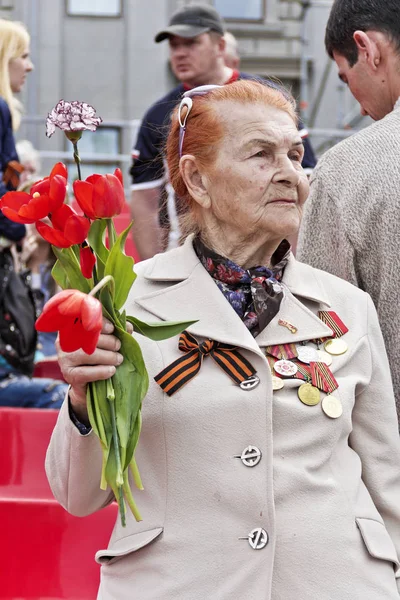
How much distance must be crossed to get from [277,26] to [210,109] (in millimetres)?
16943

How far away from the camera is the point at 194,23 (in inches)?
226

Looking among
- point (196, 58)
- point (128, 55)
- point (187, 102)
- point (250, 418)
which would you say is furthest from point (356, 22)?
point (128, 55)

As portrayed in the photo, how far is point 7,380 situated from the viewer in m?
5.39

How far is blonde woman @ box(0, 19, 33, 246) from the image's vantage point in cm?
513

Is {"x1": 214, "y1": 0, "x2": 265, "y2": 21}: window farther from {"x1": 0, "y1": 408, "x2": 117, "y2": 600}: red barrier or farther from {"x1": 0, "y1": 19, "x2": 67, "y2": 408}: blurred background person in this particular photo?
{"x1": 0, "y1": 408, "x2": 117, "y2": 600}: red barrier

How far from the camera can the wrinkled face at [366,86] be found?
310 cm

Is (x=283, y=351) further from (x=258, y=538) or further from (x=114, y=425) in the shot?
(x=114, y=425)

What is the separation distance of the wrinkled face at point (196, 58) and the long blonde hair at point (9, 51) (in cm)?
82

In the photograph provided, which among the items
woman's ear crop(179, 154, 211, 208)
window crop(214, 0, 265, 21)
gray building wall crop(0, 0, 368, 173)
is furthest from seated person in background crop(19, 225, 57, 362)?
window crop(214, 0, 265, 21)

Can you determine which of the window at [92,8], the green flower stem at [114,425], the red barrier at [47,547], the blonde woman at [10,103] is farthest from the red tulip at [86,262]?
the window at [92,8]

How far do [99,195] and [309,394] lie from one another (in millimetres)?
696

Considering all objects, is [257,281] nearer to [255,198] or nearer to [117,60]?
[255,198]

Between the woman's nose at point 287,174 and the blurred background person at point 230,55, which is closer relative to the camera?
the woman's nose at point 287,174

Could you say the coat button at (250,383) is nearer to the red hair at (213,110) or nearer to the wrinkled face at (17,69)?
the red hair at (213,110)
